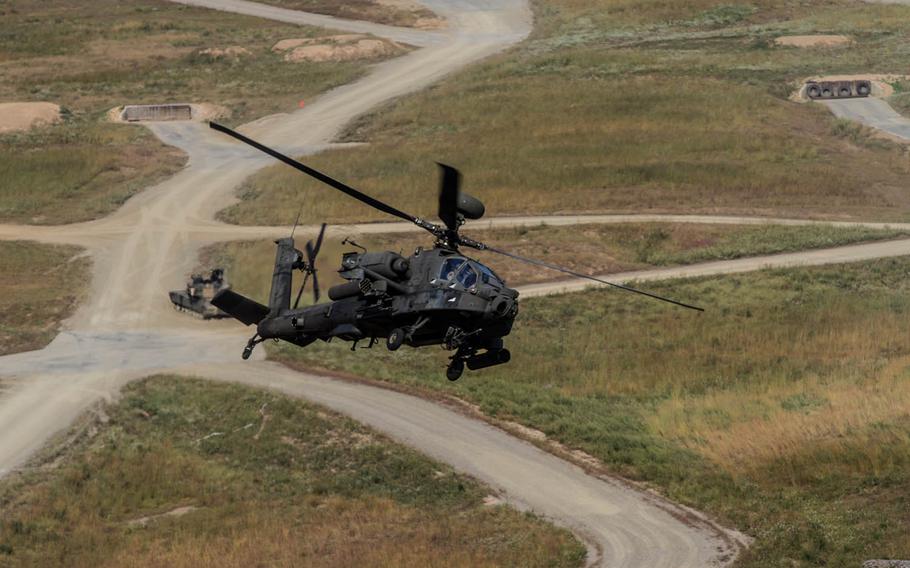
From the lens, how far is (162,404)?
57531mm

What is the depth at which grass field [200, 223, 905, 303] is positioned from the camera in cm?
7538

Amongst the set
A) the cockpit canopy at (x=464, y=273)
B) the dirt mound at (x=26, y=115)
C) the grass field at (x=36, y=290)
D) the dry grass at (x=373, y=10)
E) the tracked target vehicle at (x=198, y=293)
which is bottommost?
the grass field at (x=36, y=290)

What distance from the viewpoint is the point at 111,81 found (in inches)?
4938

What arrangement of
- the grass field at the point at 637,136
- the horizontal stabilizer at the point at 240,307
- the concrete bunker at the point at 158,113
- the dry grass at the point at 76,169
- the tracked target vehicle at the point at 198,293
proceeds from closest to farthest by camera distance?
the horizontal stabilizer at the point at 240,307 → the tracked target vehicle at the point at 198,293 → the grass field at the point at 637,136 → the dry grass at the point at 76,169 → the concrete bunker at the point at 158,113

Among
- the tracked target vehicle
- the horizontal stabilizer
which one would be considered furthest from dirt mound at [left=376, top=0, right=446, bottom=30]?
the horizontal stabilizer

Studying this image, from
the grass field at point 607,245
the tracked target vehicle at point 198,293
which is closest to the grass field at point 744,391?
the grass field at point 607,245

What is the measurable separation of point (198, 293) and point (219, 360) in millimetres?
9411

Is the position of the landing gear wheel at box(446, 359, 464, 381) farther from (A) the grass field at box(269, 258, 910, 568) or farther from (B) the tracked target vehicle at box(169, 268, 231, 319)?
(B) the tracked target vehicle at box(169, 268, 231, 319)

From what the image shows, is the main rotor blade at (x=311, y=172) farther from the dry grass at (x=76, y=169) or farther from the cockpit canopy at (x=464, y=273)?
the dry grass at (x=76, y=169)

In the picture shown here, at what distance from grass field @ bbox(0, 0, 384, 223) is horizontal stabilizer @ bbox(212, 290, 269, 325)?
4965 centimetres

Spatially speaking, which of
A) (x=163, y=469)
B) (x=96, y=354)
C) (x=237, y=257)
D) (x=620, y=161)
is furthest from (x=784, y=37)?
(x=163, y=469)

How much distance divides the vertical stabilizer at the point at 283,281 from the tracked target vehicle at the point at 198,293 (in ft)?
93.1

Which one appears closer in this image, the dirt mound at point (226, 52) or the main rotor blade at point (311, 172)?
the main rotor blade at point (311, 172)

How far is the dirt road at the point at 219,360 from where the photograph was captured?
44.0 meters
